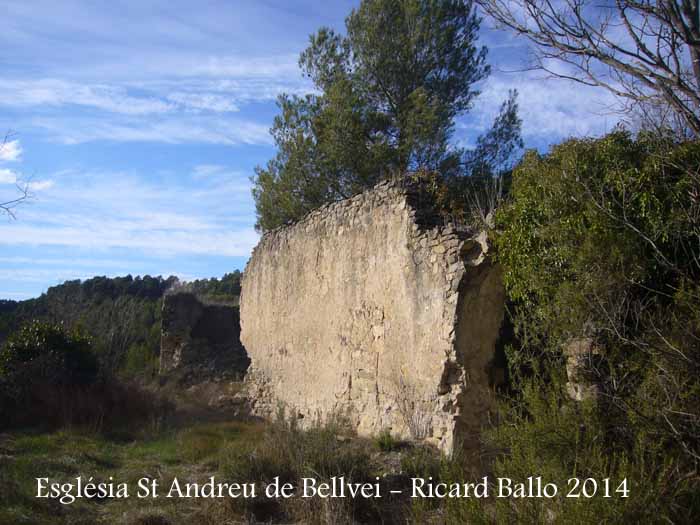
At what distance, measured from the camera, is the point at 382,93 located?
49.1 ft

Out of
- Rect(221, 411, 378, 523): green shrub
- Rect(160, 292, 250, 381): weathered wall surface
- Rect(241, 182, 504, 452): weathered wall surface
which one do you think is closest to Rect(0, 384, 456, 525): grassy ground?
Rect(221, 411, 378, 523): green shrub

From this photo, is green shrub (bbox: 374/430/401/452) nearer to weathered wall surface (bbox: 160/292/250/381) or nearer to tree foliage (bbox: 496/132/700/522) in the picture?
tree foliage (bbox: 496/132/700/522)

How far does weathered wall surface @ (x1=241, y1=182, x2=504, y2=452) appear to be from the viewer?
597 cm

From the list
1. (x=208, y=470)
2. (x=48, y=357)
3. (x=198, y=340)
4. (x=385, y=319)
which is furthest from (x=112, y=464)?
(x=198, y=340)

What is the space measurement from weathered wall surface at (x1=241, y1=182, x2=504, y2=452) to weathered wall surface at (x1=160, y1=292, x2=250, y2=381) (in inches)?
211

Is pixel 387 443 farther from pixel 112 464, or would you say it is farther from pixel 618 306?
pixel 112 464

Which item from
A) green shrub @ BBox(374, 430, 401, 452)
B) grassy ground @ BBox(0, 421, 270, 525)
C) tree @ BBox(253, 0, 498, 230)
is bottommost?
grassy ground @ BBox(0, 421, 270, 525)

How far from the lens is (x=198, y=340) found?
16219mm

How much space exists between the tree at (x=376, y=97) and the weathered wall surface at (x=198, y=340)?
3.69 meters

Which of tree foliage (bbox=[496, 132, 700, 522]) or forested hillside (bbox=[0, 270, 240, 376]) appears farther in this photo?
forested hillside (bbox=[0, 270, 240, 376])

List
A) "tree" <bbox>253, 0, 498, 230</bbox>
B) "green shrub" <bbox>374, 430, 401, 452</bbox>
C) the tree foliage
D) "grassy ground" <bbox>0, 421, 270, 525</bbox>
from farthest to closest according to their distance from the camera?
"tree" <bbox>253, 0, 498, 230</bbox>
"green shrub" <bbox>374, 430, 401, 452</bbox>
"grassy ground" <bbox>0, 421, 270, 525</bbox>
the tree foliage

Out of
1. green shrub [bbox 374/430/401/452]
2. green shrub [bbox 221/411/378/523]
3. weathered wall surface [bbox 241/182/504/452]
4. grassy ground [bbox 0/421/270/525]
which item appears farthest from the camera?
green shrub [bbox 374/430/401/452]

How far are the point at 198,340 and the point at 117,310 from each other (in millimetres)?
8570

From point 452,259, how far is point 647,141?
198cm
